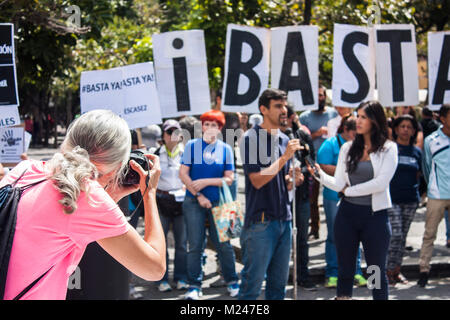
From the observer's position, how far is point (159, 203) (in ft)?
23.4

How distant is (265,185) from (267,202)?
0.15 metres

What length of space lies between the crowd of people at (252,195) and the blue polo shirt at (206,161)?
0.01 m

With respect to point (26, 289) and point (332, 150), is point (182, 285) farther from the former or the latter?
point (26, 289)

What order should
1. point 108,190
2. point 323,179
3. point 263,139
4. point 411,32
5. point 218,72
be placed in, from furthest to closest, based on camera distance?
1. point 218,72
2. point 411,32
3. point 323,179
4. point 263,139
5. point 108,190

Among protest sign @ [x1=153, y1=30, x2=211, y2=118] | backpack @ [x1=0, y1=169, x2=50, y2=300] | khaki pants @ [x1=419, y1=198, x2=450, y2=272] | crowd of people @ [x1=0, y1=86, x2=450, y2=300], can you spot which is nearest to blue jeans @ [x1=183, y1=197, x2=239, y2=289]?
crowd of people @ [x1=0, y1=86, x2=450, y2=300]

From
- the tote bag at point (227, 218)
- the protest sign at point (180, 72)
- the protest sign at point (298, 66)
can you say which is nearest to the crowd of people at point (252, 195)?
the tote bag at point (227, 218)

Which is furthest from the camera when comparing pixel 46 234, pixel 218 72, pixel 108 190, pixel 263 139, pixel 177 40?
pixel 218 72

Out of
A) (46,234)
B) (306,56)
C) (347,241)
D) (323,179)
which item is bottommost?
(347,241)

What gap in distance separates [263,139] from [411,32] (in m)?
2.84

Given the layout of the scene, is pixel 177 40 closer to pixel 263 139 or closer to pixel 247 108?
pixel 247 108

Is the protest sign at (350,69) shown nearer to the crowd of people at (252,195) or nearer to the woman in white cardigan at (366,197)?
the crowd of people at (252,195)

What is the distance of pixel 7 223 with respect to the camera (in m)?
2.19

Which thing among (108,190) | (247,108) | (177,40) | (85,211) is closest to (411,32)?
(247,108)
